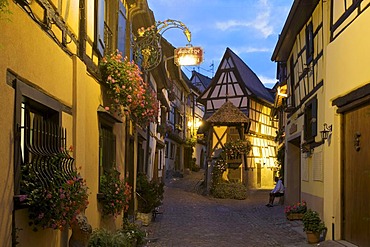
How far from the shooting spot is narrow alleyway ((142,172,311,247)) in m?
10.9

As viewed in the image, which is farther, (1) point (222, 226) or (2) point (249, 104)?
(2) point (249, 104)

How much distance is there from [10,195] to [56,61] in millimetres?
1957

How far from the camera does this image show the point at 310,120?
13.3m

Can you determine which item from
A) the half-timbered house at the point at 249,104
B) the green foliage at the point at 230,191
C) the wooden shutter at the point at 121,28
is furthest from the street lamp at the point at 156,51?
the half-timbered house at the point at 249,104

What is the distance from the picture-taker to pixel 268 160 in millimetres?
34969

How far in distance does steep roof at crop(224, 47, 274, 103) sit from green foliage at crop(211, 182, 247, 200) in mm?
9184

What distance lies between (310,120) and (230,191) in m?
11.5

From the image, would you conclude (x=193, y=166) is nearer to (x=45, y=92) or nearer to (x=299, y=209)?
(x=299, y=209)

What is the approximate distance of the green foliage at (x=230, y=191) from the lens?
2409 centimetres

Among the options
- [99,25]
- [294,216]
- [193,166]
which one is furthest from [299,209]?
[193,166]

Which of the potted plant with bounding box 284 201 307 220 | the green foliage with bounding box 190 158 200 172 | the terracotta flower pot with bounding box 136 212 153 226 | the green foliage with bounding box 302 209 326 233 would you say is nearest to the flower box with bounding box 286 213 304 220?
the potted plant with bounding box 284 201 307 220

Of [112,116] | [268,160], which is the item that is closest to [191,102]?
[268,160]

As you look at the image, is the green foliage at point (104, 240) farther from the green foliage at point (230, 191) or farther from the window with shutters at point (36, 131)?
the green foliage at point (230, 191)

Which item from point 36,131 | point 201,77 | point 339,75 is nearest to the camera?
point 36,131
